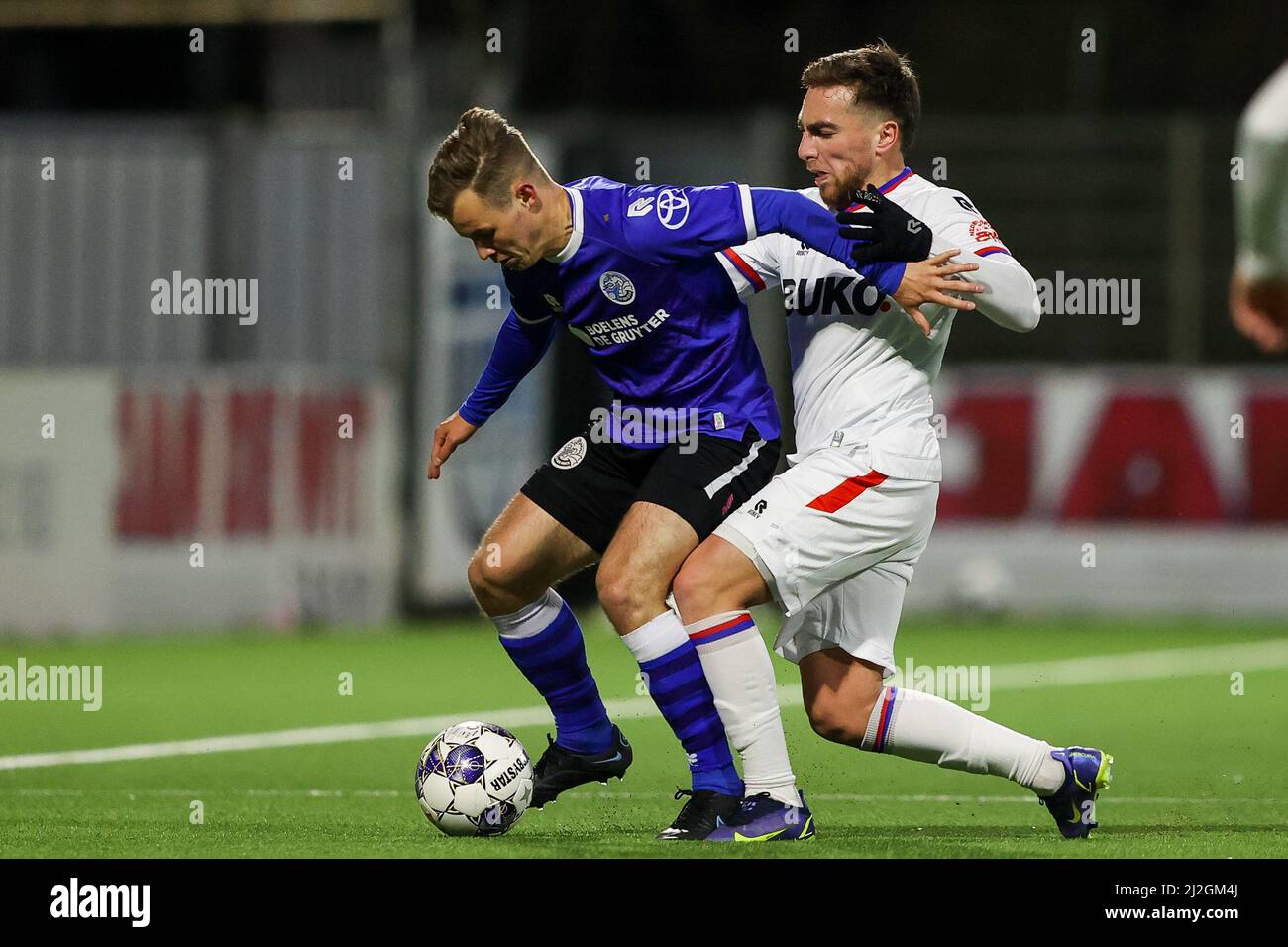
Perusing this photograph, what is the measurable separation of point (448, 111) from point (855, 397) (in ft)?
33.7

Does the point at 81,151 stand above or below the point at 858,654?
above

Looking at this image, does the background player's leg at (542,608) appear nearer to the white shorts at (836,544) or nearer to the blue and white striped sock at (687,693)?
the blue and white striped sock at (687,693)

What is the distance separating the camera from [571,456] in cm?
626

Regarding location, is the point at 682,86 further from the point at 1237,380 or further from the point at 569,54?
the point at 1237,380

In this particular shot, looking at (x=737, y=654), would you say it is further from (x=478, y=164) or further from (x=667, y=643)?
(x=478, y=164)

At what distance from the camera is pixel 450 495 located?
14.3 meters

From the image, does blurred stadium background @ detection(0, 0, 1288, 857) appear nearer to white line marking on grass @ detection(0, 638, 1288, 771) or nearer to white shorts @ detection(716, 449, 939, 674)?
white line marking on grass @ detection(0, 638, 1288, 771)

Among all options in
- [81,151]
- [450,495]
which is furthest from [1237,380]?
[81,151]

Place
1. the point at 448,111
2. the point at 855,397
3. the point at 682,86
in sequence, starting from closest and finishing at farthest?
the point at 855,397 < the point at 448,111 < the point at 682,86

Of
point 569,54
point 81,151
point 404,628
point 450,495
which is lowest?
point 404,628

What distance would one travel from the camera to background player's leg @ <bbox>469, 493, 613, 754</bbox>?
20.0 feet

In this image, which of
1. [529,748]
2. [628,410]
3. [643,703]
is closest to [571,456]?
[628,410]

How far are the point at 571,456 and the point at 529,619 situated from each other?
49 cm

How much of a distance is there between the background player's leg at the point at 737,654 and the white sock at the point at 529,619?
0.78 metres
